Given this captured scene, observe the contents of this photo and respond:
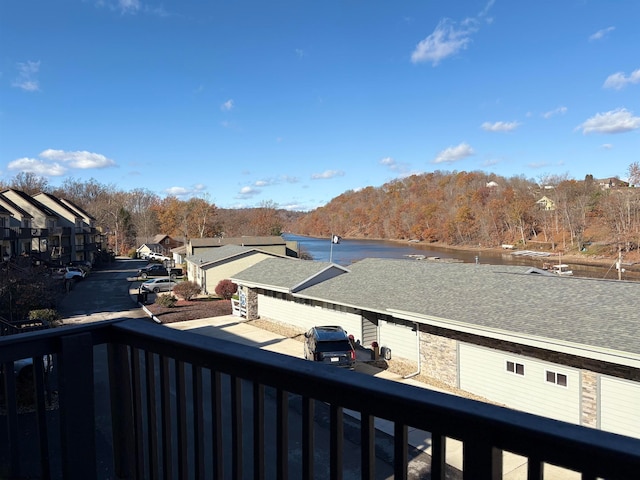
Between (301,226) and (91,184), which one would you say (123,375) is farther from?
(301,226)

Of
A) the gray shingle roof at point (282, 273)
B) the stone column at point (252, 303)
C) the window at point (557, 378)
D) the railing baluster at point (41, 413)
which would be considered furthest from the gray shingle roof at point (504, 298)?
the railing baluster at point (41, 413)

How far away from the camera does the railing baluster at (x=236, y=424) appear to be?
1.73 m

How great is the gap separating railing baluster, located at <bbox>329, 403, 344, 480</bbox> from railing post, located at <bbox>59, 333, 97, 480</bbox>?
1.28m

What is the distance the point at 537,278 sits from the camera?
14266 millimetres

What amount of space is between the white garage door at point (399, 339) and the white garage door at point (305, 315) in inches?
50.1

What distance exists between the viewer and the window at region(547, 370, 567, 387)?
1016cm

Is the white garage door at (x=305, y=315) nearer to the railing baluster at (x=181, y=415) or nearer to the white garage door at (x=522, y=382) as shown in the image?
the white garage door at (x=522, y=382)

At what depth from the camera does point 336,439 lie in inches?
58.0

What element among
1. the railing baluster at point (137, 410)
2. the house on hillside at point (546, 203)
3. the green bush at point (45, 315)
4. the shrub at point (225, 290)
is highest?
the house on hillside at point (546, 203)

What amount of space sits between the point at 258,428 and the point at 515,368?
36.0 feet

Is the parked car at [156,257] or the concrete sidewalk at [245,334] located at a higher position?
the parked car at [156,257]

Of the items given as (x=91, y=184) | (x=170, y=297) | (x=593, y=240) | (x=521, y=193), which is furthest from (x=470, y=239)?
(x=91, y=184)

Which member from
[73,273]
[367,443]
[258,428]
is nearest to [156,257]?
[73,273]

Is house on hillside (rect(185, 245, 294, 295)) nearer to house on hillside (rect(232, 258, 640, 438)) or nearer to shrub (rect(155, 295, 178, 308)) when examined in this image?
shrub (rect(155, 295, 178, 308))
